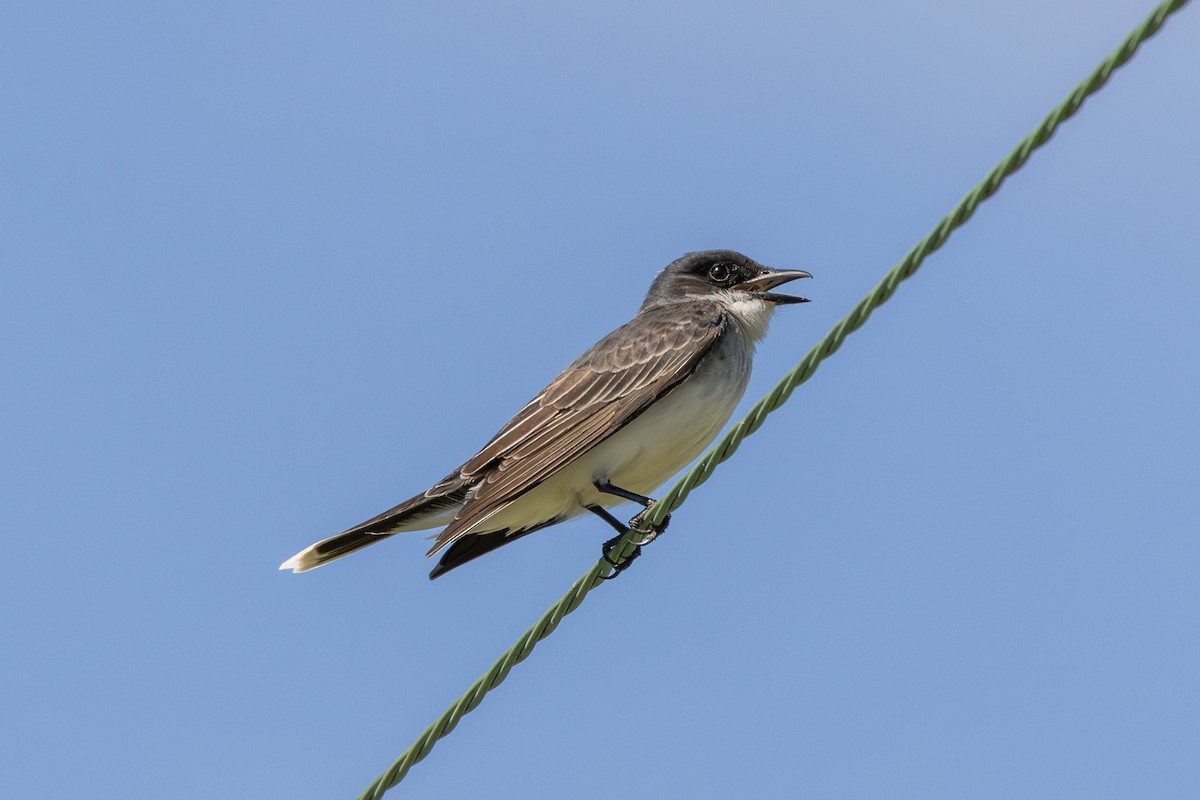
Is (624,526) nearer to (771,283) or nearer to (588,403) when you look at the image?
(588,403)

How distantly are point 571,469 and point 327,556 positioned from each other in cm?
177

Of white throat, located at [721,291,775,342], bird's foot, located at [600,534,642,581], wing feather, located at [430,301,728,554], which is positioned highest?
white throat, located at [721,291,775,342]

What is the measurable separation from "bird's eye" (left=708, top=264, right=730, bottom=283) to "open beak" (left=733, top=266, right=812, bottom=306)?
18 centimetres

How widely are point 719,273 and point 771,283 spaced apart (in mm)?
611

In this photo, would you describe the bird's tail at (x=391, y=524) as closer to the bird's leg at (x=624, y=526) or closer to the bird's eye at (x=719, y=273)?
the bird's leg at (x=624, y=526)

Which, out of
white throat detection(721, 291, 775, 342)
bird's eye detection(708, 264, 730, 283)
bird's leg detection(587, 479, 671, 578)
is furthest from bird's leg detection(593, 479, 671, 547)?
bird's eye detection(708, 264, 730, 283)

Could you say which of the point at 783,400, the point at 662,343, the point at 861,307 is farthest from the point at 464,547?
the point at 861,307

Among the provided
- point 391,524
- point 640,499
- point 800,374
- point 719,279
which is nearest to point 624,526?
point 640,499

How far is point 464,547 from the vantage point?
9.42 m

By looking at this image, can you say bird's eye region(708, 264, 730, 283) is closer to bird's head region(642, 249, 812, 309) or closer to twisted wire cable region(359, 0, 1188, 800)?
bird's head region(642, 249, 812, 309)

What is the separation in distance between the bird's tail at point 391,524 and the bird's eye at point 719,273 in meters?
2.74

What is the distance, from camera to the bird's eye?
11016 millimetres

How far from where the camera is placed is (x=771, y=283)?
10.6 metres

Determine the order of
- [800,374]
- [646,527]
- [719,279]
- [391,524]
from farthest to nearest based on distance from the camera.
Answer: [719,279] → [391,524] → [646,527] → [800,374]
